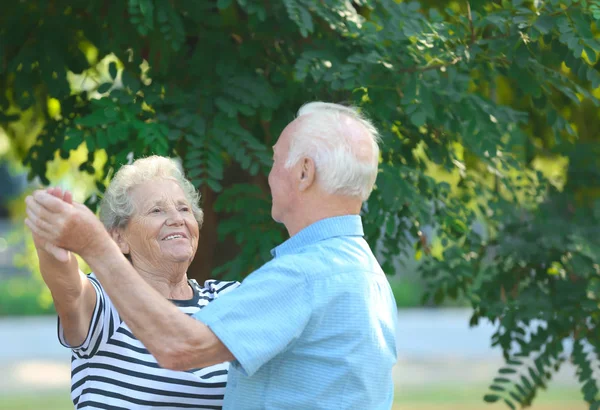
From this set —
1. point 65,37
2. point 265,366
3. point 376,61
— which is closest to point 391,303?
point 265,366

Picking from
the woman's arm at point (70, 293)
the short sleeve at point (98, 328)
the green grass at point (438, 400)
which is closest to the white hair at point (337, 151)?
the woman's arm at point (70, 293)

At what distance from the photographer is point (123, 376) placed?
268 centimetres

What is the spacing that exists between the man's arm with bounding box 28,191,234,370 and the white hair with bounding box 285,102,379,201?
Answer: 1.52 feet

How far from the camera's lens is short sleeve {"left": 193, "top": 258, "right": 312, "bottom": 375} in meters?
→ 2.06

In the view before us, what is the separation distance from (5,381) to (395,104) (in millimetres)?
10867

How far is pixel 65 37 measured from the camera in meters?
4.66

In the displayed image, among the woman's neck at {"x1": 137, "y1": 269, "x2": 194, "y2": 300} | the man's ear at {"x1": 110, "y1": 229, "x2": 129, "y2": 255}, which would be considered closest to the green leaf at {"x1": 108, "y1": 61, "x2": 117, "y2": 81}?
the man's ear at {"x1": 110, "y1": 229, "x2": 129, "y2": 255}

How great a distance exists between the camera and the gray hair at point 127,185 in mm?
2979

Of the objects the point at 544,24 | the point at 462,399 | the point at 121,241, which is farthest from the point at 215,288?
the point at 462,399

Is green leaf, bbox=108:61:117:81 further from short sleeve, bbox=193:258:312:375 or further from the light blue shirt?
short sleeve, bbox=193:258:312:375

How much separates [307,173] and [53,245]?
1.96ft

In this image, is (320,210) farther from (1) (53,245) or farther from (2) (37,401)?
(2) (37,401)

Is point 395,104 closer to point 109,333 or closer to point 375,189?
point 375,189

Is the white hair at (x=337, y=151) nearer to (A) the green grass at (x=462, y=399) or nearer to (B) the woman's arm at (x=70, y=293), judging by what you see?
(B) the woman's arm at (x=70, y=293)
